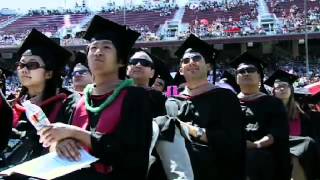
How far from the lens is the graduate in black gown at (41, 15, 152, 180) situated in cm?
253

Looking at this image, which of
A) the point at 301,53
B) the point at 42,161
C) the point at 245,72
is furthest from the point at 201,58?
the point at 301,53

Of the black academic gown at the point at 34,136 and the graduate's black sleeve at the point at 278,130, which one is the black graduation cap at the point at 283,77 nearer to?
the graduate's black sleeve at the point at 278,130

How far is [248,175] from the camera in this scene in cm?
478

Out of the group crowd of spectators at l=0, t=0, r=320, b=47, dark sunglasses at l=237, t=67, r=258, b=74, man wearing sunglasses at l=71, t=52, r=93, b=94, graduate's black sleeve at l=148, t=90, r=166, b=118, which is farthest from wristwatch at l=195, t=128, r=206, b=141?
crowd of spectators at l=0, t=0, r=320, b=47

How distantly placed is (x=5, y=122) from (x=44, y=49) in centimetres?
59

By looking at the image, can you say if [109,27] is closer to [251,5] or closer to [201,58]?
[201,58]

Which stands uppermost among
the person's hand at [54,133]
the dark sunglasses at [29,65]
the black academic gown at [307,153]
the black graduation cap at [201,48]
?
the dark sunglasses at [29,65]

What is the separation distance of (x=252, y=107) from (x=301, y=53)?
32.7 metres

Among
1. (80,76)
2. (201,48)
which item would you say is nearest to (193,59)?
(201,48)

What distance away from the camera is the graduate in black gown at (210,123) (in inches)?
156

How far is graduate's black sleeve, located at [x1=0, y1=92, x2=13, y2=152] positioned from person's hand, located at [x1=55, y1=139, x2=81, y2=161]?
81 cm

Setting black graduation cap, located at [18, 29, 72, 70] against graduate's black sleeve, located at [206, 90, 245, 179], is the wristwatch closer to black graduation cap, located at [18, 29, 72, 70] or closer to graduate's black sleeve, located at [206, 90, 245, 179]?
graduate's black sleeve, located at [206, 90, 245, 179]

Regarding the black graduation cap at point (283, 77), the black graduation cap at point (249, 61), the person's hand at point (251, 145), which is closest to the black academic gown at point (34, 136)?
the person's hand at point (251, 145)

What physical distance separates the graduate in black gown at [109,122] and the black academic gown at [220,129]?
49.2 inches
